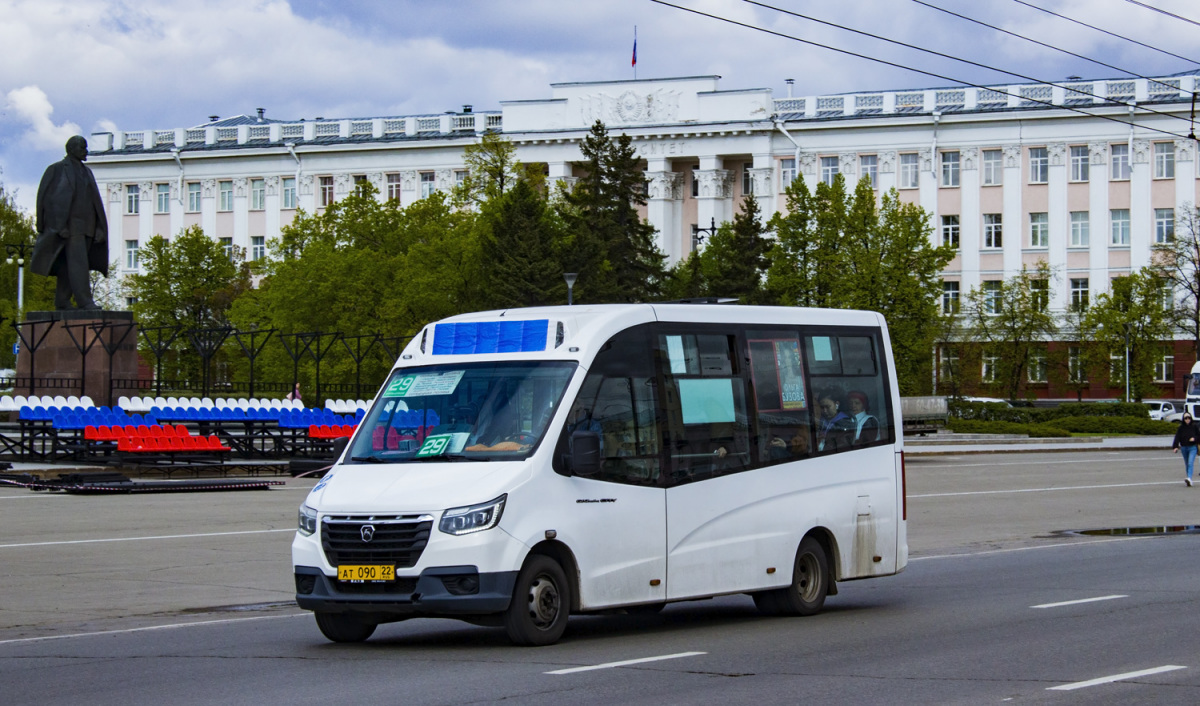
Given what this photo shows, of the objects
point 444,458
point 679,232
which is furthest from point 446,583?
point 679,232

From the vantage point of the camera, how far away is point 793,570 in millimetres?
13125

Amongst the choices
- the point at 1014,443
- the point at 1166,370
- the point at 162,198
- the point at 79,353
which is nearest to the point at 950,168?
the point at 1166,370

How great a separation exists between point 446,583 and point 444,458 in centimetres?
99

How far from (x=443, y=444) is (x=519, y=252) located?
57.3m

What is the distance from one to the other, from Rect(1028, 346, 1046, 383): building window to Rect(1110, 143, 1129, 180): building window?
12935 millimetres

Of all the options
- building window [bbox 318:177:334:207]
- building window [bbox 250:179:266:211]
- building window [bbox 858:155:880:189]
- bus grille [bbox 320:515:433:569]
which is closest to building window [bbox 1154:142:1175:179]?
building window [bbox 858:155:880:189]

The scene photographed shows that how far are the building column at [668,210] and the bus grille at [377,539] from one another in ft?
297

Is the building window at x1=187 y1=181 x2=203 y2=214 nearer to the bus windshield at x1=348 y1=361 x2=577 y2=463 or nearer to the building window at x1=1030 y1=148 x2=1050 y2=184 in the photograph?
the building window at x1=1030 y1=148 x2=1050 y2=184

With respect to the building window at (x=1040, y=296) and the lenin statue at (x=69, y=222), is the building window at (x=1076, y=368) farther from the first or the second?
the lenin statue at (x=69, y=222)

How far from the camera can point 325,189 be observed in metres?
109

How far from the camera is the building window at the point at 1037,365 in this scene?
86250 millimetres

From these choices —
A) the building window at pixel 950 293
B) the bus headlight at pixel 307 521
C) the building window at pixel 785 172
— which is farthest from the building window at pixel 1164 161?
the bus headlight at pixel 307 521

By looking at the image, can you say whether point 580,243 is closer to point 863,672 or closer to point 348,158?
point 348,158

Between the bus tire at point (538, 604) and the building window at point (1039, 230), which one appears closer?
the bus tire at point (538, 604)
